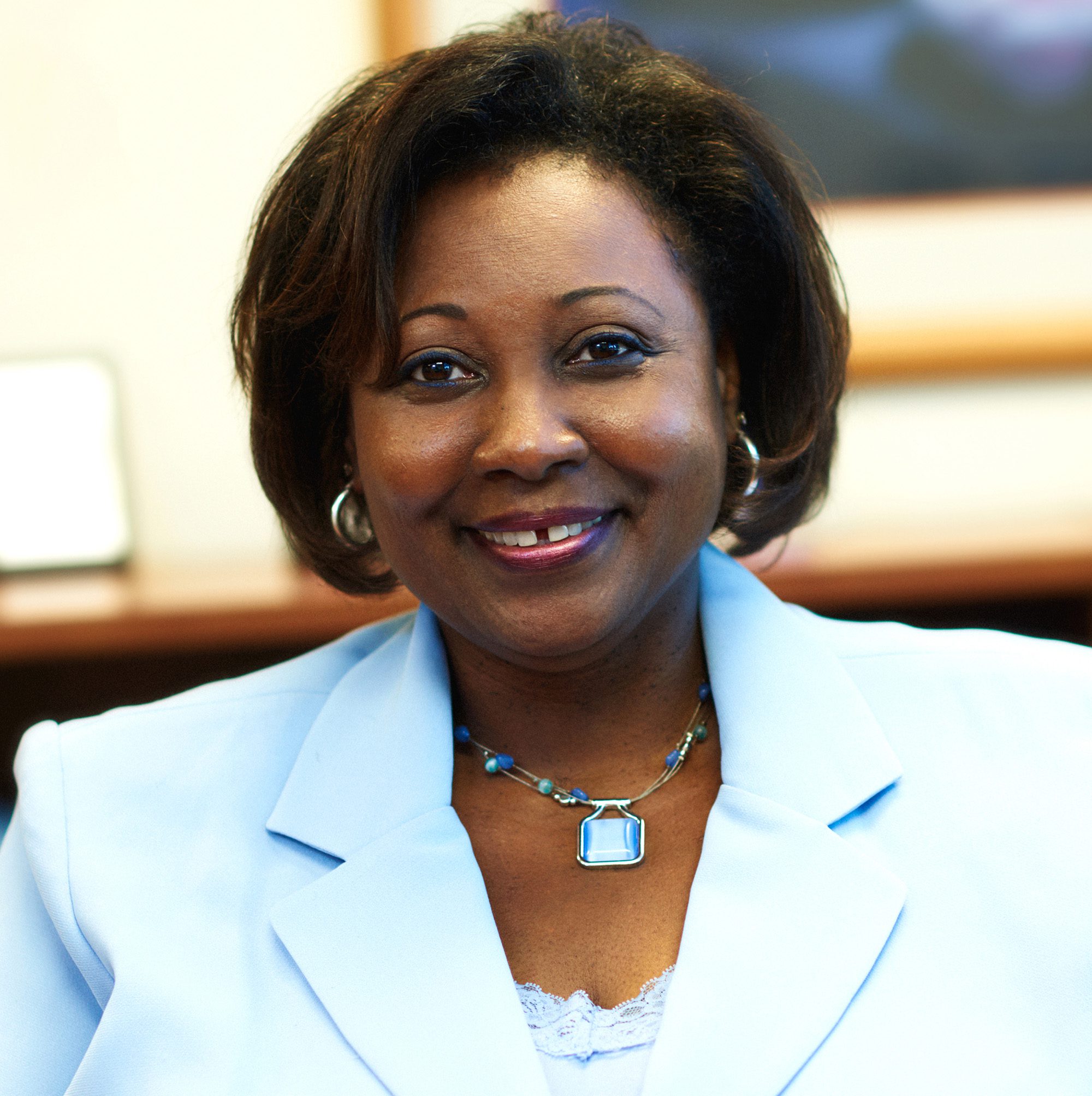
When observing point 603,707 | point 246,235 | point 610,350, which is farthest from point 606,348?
point 246,235

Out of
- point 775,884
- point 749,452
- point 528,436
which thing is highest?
point 528,436

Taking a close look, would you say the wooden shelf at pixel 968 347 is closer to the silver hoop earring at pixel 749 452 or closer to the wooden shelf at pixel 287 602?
the wooden shelf at pixel 287 602

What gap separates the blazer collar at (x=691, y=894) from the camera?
1.00m

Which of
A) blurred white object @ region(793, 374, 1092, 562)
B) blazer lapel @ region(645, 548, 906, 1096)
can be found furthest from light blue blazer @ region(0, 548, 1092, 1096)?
blurred white object @ region(793, 374, 1092, 562)

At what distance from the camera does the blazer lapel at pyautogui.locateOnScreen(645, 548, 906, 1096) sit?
987 millimetres

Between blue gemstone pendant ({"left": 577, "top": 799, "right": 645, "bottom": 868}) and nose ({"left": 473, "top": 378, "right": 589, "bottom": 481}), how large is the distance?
0.34 m

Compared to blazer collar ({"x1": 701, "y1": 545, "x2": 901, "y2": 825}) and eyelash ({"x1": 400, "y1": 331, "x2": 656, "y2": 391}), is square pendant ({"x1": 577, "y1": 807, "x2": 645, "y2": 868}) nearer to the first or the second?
blazer collar ({"x1": 701, "y1": 545, "x2": 901, "y2": 825})

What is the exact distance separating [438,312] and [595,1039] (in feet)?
2.04

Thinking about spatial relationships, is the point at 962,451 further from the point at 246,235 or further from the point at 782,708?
the point at 246,235

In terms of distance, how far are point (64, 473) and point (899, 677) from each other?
52.8 inches

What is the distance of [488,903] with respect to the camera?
110 cm

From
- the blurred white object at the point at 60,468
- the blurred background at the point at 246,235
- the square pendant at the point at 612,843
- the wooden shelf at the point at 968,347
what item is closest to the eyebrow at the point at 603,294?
the square pendant at the point at 612,843

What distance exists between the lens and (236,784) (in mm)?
1209

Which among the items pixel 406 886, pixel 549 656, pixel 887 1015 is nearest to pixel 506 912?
pixel 406 886
